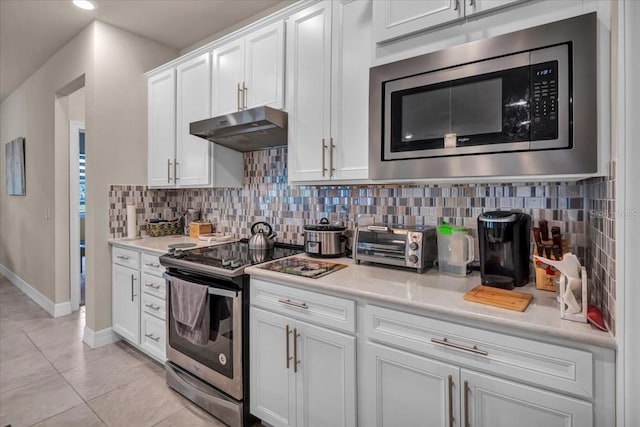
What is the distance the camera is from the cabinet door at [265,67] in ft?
6.66

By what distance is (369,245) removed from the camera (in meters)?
1.73

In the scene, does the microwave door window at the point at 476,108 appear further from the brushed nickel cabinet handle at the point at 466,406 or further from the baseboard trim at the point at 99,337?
the baseboard trim at the point at 99,337

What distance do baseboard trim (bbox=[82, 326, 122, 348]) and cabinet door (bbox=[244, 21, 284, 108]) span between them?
2264 millimetres

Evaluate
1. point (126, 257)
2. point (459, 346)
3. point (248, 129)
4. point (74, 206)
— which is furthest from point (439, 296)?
point (74, 206)

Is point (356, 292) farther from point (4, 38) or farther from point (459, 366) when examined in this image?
point (4, 38)

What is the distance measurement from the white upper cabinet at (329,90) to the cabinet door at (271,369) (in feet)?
2.70

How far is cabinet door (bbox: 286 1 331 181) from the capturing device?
5.97ft

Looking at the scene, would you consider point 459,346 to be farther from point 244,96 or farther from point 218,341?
point 244,96

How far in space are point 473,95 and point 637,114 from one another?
0.54m

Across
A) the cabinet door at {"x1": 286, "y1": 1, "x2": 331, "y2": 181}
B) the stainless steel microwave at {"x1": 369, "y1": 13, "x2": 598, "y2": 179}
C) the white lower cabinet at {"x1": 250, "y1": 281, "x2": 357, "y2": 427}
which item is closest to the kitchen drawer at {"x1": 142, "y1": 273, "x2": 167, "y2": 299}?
the white lower cabinet at {"x1": 250, "y1": 281, "x2": 357, "y2": 427}

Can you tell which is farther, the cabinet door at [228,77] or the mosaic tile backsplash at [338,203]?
the cabinet door at [228,77]

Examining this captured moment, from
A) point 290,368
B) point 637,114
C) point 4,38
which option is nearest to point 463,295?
point 637,114


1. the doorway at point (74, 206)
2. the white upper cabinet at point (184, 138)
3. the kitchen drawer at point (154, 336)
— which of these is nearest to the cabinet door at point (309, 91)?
the white upper cabinet at point (184, 138)

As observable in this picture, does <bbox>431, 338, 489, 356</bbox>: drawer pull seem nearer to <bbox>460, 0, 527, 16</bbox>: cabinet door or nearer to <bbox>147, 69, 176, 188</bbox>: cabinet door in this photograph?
<bbox>460, 0, 527, 16</bbox>: cabinet door
